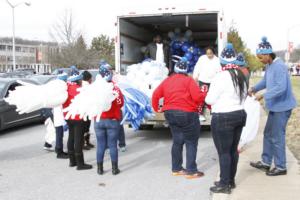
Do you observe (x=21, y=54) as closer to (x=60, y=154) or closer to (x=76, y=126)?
(x=60, y=154)

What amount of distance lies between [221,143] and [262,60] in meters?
1.56

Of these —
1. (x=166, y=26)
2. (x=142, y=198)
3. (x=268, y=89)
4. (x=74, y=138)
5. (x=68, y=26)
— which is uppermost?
(x=68, y=26)

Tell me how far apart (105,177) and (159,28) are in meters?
7.90

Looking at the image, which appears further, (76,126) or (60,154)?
(60,154)

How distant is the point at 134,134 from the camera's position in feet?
37.0

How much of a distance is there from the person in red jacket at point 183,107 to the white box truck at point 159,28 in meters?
2.80

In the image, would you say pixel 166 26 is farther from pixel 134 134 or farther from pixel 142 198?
pixel 142 198

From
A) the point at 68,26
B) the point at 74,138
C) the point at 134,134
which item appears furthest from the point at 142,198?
the point at 68,26

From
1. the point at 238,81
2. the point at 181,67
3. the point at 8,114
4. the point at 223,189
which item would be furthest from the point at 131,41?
the point at 223,189

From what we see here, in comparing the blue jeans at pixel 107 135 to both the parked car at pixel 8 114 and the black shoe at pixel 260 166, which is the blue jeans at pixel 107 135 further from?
the parked car at pixel 8 114

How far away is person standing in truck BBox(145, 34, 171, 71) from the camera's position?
12.1 metres

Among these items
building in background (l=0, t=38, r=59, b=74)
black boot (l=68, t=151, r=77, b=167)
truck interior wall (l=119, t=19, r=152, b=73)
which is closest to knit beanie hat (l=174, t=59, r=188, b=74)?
black boot (l=68, t=151, r=77, b=167)

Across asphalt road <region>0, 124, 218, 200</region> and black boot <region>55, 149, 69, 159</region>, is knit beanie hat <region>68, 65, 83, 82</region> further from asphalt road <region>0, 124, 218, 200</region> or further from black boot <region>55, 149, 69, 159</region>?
black boot <region>55, 149, 69, 159</region>

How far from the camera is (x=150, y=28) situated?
13.8 metres
